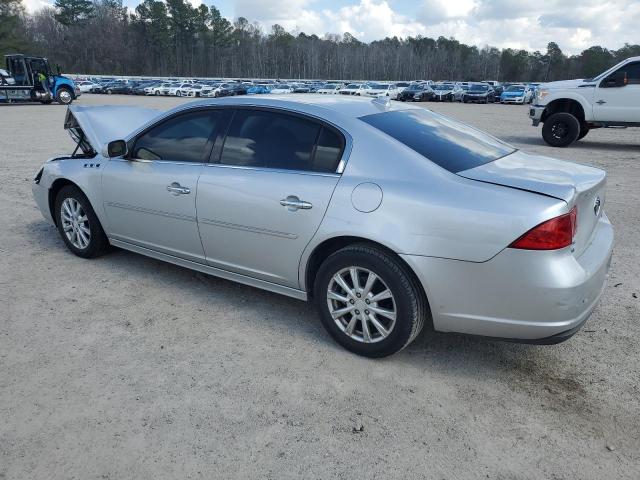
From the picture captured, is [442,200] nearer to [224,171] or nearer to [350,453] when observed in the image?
[350,453]

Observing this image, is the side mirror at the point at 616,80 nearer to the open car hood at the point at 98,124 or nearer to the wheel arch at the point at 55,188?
the open car hood at the point at 98,124

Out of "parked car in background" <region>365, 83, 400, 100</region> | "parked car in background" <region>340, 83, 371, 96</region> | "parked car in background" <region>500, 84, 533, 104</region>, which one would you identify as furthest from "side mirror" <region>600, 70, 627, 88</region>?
"parked car in background" <region>340, 83, 371, 96</region>

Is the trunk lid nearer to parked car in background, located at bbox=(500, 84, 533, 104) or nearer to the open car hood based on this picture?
the open car hood

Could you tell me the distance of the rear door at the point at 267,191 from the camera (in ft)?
11.0

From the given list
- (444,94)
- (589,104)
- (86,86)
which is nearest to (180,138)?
(589,104)

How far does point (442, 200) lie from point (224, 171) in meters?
1.64

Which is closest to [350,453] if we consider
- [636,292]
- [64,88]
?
[636,292]

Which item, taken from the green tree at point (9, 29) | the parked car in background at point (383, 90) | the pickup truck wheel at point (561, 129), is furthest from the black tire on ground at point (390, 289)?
the green tree at point (9, 29)

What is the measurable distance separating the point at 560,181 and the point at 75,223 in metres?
4.19

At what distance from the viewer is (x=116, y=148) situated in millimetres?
4371

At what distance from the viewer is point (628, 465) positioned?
2.43 meters

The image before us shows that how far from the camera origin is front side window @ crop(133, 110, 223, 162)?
4.00 m

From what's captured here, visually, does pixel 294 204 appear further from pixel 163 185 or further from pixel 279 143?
pixel 163 185

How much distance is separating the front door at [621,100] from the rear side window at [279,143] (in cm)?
1163
